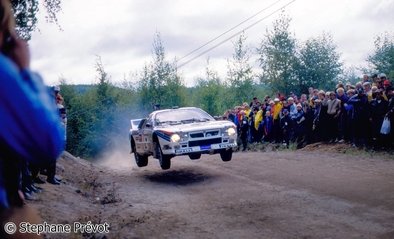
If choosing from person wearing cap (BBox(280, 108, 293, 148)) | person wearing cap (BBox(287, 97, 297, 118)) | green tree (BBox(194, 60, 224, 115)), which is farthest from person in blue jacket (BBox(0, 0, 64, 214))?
green tree (BBox(194, 60, 224, 115))

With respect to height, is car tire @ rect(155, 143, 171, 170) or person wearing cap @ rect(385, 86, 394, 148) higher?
person wearing cap @ rect(385, 86, 394, 148)

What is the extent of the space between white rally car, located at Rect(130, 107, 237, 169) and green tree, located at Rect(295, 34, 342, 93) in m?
21.7

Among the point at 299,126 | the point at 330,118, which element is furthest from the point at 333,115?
the point at 299,126

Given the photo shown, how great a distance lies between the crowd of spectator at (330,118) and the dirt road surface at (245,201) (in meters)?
1.36

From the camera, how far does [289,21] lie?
29.9 meters

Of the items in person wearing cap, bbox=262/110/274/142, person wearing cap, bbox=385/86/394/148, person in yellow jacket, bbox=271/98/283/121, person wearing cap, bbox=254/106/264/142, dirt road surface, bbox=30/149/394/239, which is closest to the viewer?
dirt road surface, bbox=30/149/394/239

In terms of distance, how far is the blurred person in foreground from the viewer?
4.69 feet

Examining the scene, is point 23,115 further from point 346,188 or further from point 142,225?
point 346,188

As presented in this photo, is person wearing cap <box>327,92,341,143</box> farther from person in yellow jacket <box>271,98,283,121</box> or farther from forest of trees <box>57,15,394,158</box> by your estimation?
forest of trees <box>57,15,394,158</box>

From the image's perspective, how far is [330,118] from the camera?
14.7m

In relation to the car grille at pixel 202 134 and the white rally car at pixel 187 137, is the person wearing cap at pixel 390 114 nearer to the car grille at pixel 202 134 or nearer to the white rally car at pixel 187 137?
the white rally car at pixel 187 137

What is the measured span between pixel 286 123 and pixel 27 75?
1587 cm

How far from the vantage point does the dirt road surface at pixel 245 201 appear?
5684 millimetres

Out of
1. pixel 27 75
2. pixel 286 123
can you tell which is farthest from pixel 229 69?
pixel 27 75
